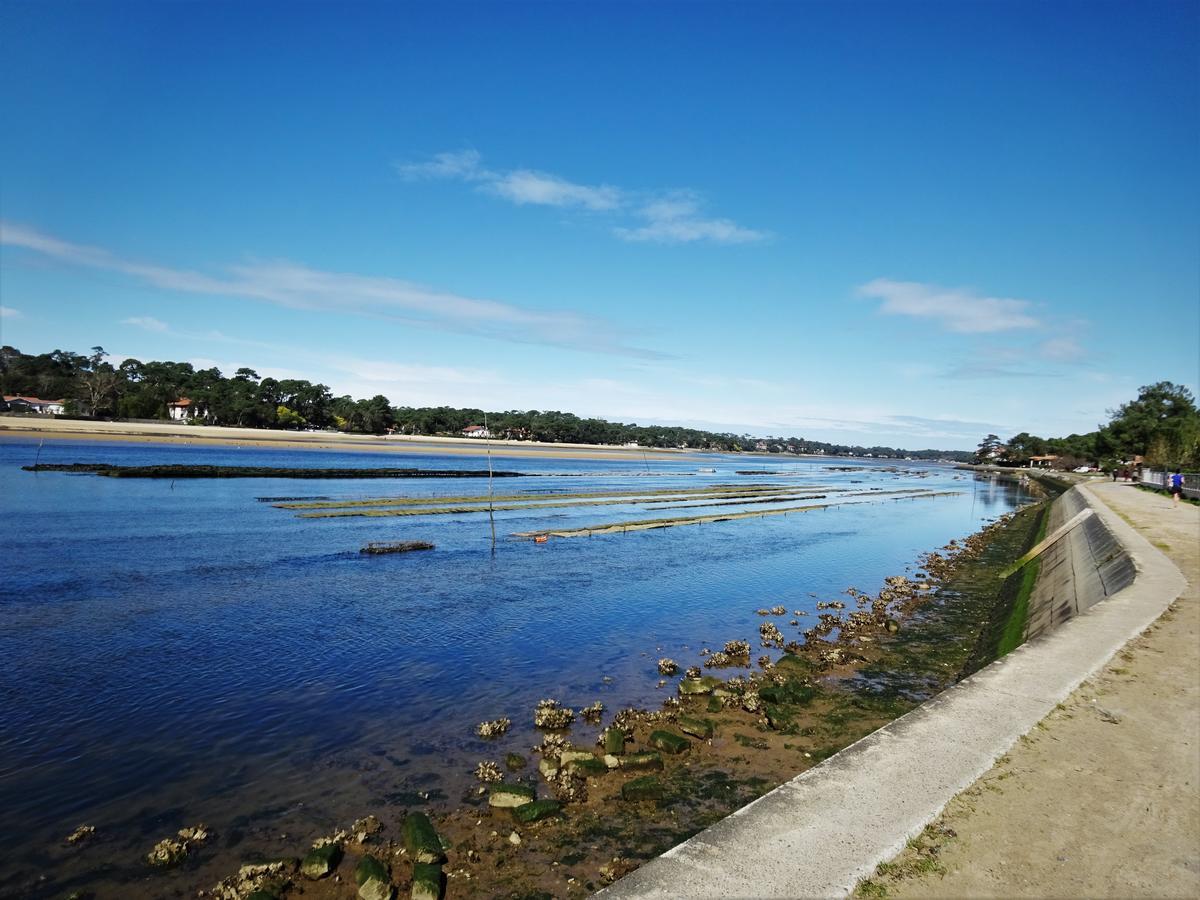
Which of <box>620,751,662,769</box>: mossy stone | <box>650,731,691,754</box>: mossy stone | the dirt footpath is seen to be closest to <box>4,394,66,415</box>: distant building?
<box>650,731,691,754</box>: mossy stone

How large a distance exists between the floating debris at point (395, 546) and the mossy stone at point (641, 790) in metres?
23.6

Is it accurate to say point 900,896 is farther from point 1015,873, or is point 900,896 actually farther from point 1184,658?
point 1184,658

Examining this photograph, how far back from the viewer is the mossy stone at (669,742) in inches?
447

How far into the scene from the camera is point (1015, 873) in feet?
18.1

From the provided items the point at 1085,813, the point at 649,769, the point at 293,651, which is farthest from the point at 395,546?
the point at 1085,813

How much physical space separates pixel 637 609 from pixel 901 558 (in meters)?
21.3

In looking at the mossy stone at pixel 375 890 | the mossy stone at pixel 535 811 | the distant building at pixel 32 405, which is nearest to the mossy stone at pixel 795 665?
the mossy stone at pixel 535 811

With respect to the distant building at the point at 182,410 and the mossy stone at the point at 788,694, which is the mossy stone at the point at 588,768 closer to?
the mossy stone at the point at 788,694

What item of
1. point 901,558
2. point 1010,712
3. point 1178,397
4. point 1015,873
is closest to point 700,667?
point 1010,712

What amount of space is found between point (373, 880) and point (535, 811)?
7.88 ft

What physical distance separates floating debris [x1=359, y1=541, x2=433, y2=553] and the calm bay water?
3.68 feet

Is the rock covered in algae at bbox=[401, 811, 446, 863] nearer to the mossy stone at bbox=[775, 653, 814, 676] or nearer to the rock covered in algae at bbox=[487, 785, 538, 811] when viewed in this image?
the rock covered in algae at bbox=[487, 785, 538, 811]

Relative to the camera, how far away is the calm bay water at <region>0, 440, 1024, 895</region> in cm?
973

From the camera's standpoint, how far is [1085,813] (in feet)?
21.2
